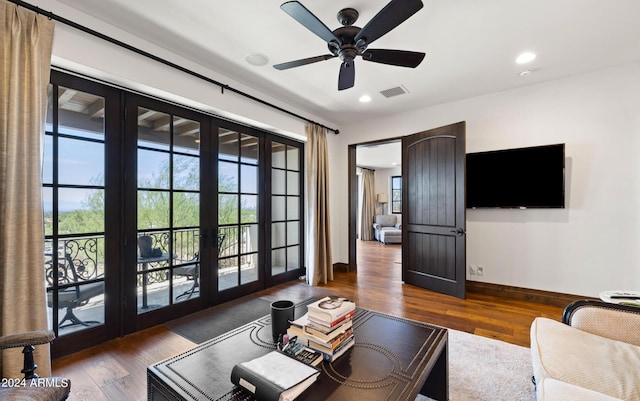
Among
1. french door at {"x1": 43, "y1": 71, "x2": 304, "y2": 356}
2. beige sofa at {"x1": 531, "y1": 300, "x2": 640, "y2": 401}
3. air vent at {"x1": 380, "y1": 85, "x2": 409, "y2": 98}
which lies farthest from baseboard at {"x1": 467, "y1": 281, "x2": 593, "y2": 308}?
french door at {"x1": 43, "y1": 71, "x2": 304, "y2": 356}

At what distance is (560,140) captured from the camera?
128 inches

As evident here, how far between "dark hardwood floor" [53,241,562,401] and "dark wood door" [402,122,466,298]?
0.30 metres

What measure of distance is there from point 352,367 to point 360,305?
2.08m

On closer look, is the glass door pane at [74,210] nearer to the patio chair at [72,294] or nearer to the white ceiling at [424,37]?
the patio chair at [72,294]

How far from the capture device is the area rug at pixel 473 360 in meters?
1.74

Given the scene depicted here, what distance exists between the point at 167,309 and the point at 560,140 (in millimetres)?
4840

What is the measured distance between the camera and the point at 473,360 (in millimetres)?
2096

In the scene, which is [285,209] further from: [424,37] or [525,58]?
[525,58]

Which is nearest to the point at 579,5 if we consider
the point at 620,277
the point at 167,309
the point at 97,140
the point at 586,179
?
the point at 586,179

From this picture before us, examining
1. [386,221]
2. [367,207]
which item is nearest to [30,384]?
[386,221]

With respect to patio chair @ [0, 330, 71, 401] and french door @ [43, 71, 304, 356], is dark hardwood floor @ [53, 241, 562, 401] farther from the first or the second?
patio chair @ [0, 330, 71, 401]

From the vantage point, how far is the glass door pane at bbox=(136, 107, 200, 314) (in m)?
2.66

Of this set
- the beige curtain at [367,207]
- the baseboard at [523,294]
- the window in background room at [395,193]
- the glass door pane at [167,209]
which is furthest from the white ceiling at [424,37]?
the window in background room at [395,193]

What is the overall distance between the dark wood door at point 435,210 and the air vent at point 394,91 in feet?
2.44
